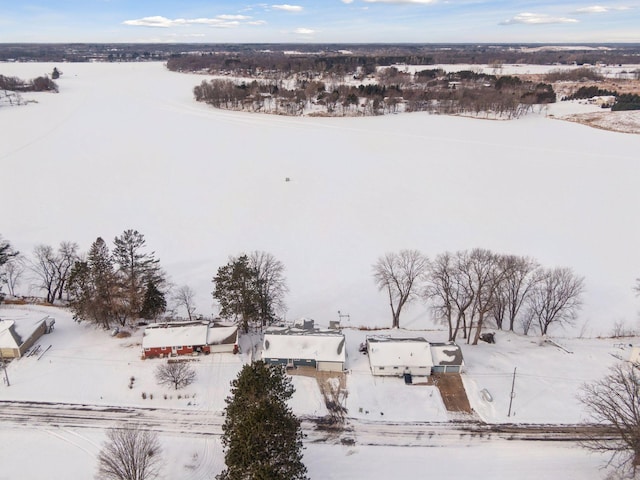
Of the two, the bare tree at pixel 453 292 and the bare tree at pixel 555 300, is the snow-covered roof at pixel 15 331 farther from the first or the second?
the bare tree at pixel 555 300

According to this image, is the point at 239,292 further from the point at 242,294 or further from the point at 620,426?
the point at 620,426

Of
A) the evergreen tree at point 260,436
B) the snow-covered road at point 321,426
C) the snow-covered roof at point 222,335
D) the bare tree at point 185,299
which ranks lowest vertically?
the snow-covered road at point 321,426

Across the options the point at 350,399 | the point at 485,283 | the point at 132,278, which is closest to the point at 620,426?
the point at 485,283

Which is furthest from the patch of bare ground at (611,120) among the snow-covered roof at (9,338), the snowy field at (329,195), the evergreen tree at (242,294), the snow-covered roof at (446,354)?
the snow-covered roof at (9,338)

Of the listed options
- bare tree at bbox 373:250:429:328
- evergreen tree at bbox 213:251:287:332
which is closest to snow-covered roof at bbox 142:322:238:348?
evergreen tree at bbox 213:251:287:332

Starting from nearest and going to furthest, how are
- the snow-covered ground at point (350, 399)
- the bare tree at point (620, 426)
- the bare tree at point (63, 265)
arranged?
the bare tree at point (620, 426) < the snow-covered ground at point (350, 399) < the bare tree at point (63, 265)

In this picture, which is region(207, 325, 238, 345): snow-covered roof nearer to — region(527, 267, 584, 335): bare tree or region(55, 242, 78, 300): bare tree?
region(55, 242, 78, 300): bare tree
